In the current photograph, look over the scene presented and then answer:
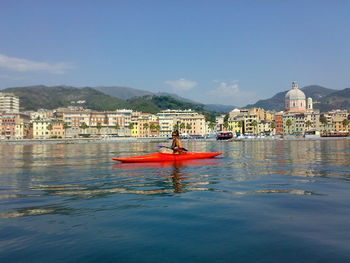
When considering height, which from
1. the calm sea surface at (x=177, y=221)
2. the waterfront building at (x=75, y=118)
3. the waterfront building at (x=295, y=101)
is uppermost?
the waterfront building at (x=295, y=101)

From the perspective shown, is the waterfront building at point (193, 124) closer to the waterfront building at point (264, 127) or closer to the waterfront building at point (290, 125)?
the waterfront building at point (264, 127)

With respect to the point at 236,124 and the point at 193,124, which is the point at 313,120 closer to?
the point at 236,124

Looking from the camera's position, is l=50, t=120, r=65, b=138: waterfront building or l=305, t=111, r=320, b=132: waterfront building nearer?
l=50, t=120, r=65, b=138: waterfront building

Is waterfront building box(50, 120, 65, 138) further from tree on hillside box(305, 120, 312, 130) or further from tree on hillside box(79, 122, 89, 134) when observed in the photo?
tree on hillside box(305, 120, 312, 130)

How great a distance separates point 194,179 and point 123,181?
3581 millimetres

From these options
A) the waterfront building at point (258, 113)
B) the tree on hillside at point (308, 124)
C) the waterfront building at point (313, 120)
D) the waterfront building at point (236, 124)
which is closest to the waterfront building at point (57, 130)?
the waterfront building at point (236, 124)

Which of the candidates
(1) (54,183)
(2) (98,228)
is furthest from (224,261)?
(1) (54,183)

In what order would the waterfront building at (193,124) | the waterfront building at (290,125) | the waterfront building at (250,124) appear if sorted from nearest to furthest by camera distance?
the waterfront building at (250,124) → the waterfront building at (290,125) → the waterfront building at (193,124)

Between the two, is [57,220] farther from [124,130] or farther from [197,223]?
[124,130]

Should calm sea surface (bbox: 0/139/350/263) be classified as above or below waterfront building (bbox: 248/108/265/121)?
below

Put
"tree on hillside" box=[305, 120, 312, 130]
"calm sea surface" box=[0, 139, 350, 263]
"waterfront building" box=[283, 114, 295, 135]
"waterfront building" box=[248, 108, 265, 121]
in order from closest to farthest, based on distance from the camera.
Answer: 1. "calm sea surface" box=[0, 139, 350, 263]
2. "tree on hillside" box=[305, 120, 312, 130]
3. "waterfront building" box=[283, 114, 295, 135]
4. "waterfront building" box=[248, 108, 265, 121]

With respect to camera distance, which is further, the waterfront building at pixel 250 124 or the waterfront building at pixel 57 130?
the waterfront building at pixel 250 124

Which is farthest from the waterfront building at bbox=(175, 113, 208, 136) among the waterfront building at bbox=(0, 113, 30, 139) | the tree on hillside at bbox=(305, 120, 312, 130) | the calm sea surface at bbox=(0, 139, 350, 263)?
the calm sea surface at bbox=(0, 139, 350, 263)

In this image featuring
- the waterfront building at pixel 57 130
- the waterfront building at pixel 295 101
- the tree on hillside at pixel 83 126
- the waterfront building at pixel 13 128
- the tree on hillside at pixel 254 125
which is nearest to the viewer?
the waterfront building at pixel 57 130
